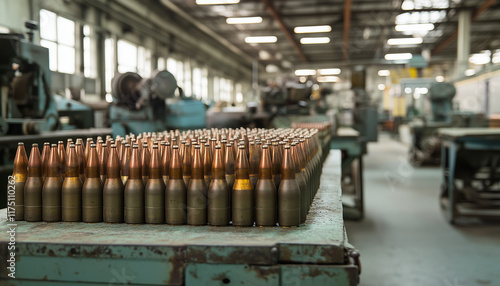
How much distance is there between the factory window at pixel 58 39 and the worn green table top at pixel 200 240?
725 cm

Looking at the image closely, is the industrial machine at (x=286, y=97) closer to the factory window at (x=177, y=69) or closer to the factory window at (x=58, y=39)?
the factory window at (x=58, y=39)

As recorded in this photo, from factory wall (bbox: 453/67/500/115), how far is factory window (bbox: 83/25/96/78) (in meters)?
10.8

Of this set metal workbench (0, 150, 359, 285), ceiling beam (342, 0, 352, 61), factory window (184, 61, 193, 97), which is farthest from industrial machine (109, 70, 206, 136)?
factory window (184, 61, 193, 97)

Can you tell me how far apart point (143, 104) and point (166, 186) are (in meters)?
4.75

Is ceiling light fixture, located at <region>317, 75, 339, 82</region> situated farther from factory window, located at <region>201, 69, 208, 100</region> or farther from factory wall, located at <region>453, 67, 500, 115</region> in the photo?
factory wall, located at <region>453, 67, 500, 115</region>

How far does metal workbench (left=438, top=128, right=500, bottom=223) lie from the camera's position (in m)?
5.24

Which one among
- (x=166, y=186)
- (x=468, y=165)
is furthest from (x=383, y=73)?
(x=166, y=186)

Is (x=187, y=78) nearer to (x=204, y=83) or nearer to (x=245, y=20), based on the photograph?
(x=204, y=83)

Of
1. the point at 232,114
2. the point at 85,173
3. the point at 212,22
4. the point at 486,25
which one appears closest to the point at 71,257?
the point at 85,173

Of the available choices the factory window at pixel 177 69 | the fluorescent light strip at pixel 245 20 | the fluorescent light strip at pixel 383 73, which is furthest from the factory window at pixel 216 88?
the fluorescent light strip at pixel 383 73

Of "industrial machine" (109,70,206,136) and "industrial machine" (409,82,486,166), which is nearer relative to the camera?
"industrial machine" (109,70,206,136)

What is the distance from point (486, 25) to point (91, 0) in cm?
1491

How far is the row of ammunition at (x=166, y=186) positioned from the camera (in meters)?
1.79

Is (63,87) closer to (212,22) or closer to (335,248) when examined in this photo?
(335,248)
